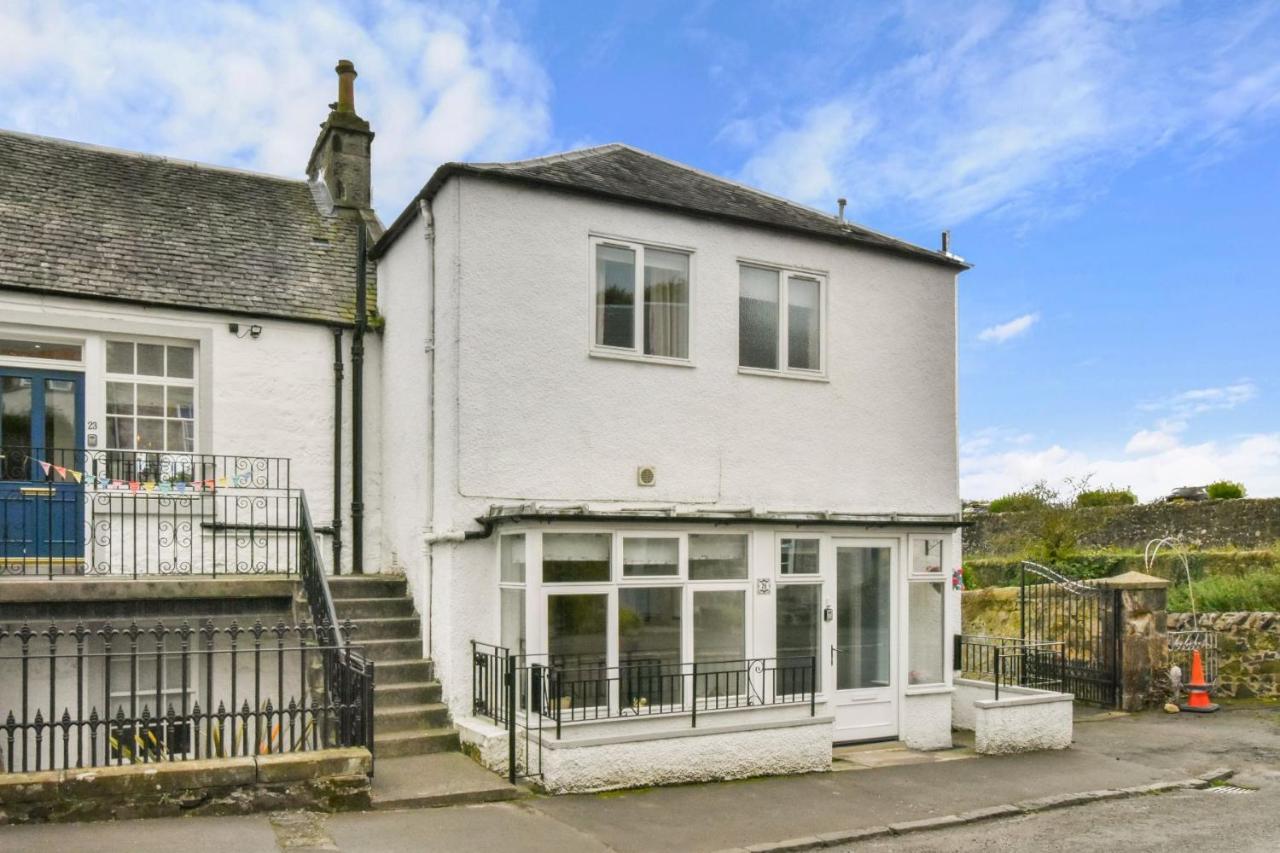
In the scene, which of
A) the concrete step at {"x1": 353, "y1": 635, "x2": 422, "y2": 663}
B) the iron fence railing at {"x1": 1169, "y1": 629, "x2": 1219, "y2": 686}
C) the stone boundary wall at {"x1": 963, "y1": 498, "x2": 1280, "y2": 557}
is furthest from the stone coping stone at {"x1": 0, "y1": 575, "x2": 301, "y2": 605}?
the stone boundary wall at {"x1": 963, "y1": 498, "x2": 1280, "y2": 557}

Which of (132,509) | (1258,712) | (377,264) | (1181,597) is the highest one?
(377,264)

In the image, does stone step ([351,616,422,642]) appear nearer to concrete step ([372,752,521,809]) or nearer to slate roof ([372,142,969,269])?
concrete step ([372,752,521,809])

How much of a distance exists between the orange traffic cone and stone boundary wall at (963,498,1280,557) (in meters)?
6.30

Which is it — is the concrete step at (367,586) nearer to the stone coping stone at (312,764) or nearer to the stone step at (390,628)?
the stone step at (390,628)

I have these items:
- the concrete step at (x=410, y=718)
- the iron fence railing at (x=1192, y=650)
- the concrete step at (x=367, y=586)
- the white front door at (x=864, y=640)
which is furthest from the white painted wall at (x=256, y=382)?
the iron fence railing at (x=1192, y=650)

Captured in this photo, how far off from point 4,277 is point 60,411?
5.40 ft

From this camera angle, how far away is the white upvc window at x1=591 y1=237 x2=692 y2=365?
1199 centimetres

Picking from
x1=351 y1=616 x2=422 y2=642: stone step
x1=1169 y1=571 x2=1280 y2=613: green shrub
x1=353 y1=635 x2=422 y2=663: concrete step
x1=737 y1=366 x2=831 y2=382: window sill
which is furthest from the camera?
x1=1169 y1=571 x2=1280 y2=613: green shrub

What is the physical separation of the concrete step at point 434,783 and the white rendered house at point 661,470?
1.03 feet

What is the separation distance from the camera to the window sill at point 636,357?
1183cm

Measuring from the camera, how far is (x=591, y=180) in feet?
39.6

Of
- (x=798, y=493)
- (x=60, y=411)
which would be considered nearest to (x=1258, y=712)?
(x=798, y=493)

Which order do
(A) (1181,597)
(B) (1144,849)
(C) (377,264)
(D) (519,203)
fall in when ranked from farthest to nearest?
(A) (1181,597), (C) (377,264), (D) (519,203), (B) (1144,849)

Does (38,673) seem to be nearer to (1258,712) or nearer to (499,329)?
(499,329)
